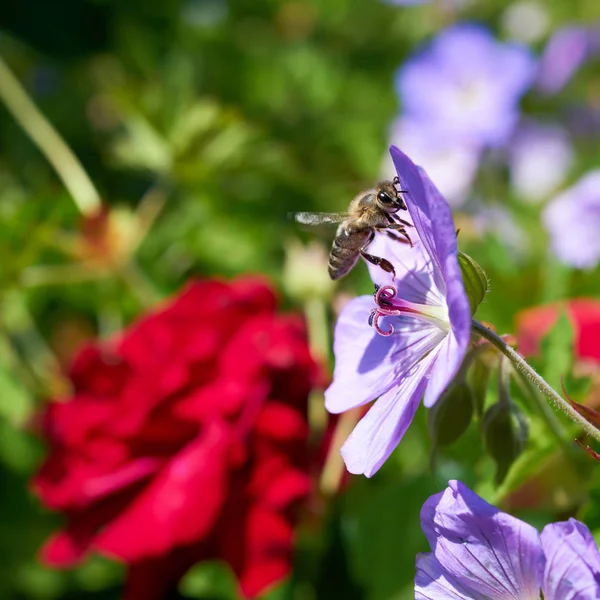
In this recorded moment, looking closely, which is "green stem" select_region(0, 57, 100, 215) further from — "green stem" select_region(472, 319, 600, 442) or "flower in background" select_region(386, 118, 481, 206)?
"green stem" select_region(472, 319, 600, 442)

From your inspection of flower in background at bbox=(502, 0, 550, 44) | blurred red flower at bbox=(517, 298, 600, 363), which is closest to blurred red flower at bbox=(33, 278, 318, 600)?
blurred red flower at bbox=(517, 298, 600, 363)

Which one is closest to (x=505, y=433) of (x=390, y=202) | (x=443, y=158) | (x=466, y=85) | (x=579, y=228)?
(x=390, y=202)

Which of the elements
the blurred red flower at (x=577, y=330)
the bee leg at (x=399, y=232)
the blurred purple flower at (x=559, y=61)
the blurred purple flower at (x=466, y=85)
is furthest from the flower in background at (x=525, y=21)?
the bee leg at (x=399, y=232)

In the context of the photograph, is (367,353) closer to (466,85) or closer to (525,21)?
(466,85)

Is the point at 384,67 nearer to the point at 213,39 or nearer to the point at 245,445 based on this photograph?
the point at 213,39

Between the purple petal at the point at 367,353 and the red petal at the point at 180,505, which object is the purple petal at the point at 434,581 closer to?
the purple petal at the point at 367,353

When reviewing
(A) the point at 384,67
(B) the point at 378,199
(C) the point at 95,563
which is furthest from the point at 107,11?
(B) the point at 378,199
